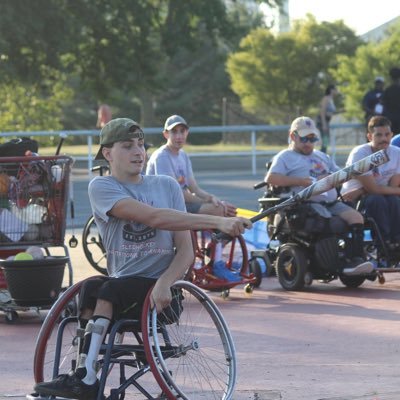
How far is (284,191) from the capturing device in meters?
11.8

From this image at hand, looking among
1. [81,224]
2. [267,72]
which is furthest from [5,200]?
[267,72]

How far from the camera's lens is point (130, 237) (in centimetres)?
638

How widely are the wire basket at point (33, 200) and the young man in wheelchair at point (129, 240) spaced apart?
133 inches

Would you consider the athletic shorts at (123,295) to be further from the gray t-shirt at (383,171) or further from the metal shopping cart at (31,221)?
the gray t-shirt at (383,171)

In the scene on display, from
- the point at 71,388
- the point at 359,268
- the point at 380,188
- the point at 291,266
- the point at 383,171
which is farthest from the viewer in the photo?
the point at 383,171

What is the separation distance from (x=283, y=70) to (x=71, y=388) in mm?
41839

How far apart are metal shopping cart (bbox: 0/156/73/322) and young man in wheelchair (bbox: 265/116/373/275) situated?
7.90ft

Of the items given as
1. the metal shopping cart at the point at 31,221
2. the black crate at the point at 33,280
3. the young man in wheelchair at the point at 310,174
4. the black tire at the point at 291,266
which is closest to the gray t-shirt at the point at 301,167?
the young man in wheelchair at the point at 310,174

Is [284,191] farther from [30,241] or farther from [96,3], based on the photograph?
[96,3]

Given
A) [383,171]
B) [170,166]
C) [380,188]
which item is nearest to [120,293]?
[170,166]

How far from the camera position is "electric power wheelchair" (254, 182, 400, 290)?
1130cm

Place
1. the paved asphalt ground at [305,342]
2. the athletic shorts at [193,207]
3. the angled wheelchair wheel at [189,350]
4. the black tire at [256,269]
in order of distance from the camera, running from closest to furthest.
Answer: the angled wheelchair wheel at [189,350] → the paved asphalt ground at [305,342] → the athletic shorts at [193,207] → the black tire at [256,269]

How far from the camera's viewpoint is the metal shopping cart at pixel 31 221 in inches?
374

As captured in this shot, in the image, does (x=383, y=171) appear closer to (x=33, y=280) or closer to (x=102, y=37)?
(x=33, y=280)
